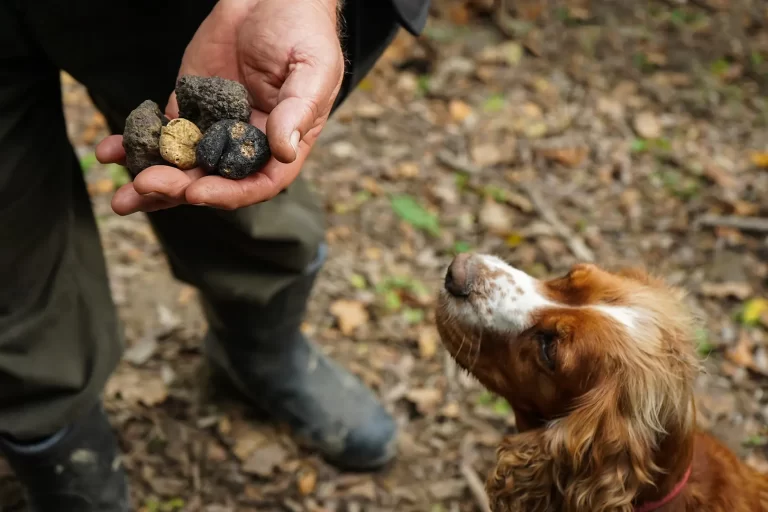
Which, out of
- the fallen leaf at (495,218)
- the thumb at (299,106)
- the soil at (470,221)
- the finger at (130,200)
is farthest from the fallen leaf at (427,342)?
the finger at (130,200)

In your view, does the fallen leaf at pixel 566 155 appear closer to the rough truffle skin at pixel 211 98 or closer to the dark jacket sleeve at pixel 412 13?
the dark jacket sleeve at pixel 412 13

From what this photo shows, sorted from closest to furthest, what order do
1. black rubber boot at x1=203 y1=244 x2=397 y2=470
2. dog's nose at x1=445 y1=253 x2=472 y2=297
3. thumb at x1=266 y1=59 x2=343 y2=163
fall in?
thumb at x1=266 y1=59 x2=343 y2=163, dog's nose at x1=445 y1=253 x2=472 y2=297, black rubber boot at x1=203 y1=244 x2=397 y2=470

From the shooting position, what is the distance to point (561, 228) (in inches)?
166

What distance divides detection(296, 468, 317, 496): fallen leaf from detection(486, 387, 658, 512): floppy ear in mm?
1019

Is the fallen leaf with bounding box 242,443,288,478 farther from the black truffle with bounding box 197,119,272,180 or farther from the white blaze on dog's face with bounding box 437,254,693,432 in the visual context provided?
the black truffle with bounding box 197,119,272,180

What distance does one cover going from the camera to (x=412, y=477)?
10.3 feet

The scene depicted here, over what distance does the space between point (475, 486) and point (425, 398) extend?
1.61 ft

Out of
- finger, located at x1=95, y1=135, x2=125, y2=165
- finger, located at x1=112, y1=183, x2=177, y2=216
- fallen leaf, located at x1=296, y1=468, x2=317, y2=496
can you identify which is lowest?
fallen leaf, located at x1=296, y1=468, x2=317, y2=496

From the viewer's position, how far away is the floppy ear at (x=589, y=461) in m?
2.17

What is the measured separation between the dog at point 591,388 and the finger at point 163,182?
115 centimetres

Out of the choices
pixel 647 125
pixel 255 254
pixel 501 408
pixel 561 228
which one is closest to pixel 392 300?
pixel 501 408

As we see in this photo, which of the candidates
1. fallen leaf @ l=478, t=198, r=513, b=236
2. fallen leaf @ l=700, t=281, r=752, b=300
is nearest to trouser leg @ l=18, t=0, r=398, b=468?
fallen leaf @ l=478, t=198, r=513, b=236

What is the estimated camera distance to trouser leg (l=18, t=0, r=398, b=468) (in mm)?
2041

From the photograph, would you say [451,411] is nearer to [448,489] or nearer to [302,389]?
[448,489]
